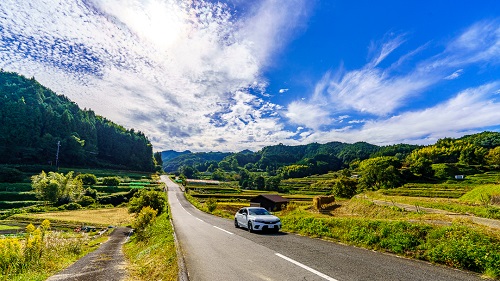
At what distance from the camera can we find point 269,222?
1443cm

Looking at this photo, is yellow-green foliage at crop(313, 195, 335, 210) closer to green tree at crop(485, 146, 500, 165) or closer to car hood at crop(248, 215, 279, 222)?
car hood at crop(248, 215, 279, 222)

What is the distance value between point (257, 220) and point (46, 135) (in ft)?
419

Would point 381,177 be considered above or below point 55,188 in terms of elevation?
below

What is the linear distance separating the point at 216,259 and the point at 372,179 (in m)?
87.2

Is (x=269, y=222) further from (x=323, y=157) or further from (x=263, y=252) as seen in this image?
(x=323, y=157)

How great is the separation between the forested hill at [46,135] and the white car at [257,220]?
116152mm

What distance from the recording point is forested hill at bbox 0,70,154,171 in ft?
321

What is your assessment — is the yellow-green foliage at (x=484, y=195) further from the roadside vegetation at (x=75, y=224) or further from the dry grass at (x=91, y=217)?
the dry grass at (x=91, y=217)

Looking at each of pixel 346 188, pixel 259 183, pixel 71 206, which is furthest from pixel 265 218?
pixel 259 183

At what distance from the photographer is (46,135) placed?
4060 inches

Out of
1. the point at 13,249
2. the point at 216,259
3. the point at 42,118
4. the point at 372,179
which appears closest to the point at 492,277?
the point at 216,259

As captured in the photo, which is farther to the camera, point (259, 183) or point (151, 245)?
point (259, 183)

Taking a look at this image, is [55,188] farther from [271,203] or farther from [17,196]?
[271,203]

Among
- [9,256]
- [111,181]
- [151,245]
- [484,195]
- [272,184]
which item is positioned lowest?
[272,184]
